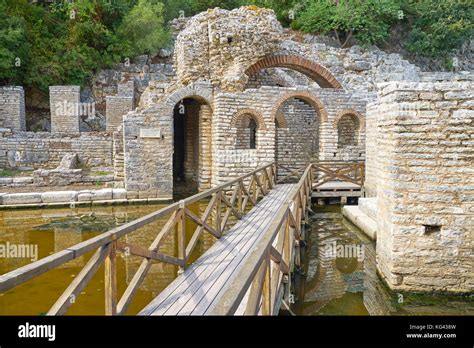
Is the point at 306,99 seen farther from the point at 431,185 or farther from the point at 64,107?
the point at 64,107

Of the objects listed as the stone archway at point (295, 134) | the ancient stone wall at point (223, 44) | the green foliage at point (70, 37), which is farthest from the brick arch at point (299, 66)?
the green foliage at point (70, 37)

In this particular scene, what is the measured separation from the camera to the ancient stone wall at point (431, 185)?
4785 mm

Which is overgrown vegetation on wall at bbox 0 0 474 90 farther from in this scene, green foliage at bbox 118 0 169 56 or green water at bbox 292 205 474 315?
green water at bbox 292 205 474 315

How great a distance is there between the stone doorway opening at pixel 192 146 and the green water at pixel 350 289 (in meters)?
Result: 6.61

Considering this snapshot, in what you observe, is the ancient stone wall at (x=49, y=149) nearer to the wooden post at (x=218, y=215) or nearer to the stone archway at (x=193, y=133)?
the stone archway at (x=193, y=133)

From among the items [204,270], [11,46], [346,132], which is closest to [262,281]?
[204,270]

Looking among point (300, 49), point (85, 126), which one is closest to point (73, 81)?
point (85, 126)

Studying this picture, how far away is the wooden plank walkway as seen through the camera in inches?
140

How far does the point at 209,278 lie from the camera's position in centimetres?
432

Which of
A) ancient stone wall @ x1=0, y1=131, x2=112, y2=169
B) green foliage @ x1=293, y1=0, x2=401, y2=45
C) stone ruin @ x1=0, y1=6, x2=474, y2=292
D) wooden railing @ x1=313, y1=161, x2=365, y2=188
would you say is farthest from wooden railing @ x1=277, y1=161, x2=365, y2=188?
green foliage @ x1=293, y1=0, x2=401, y2=45
